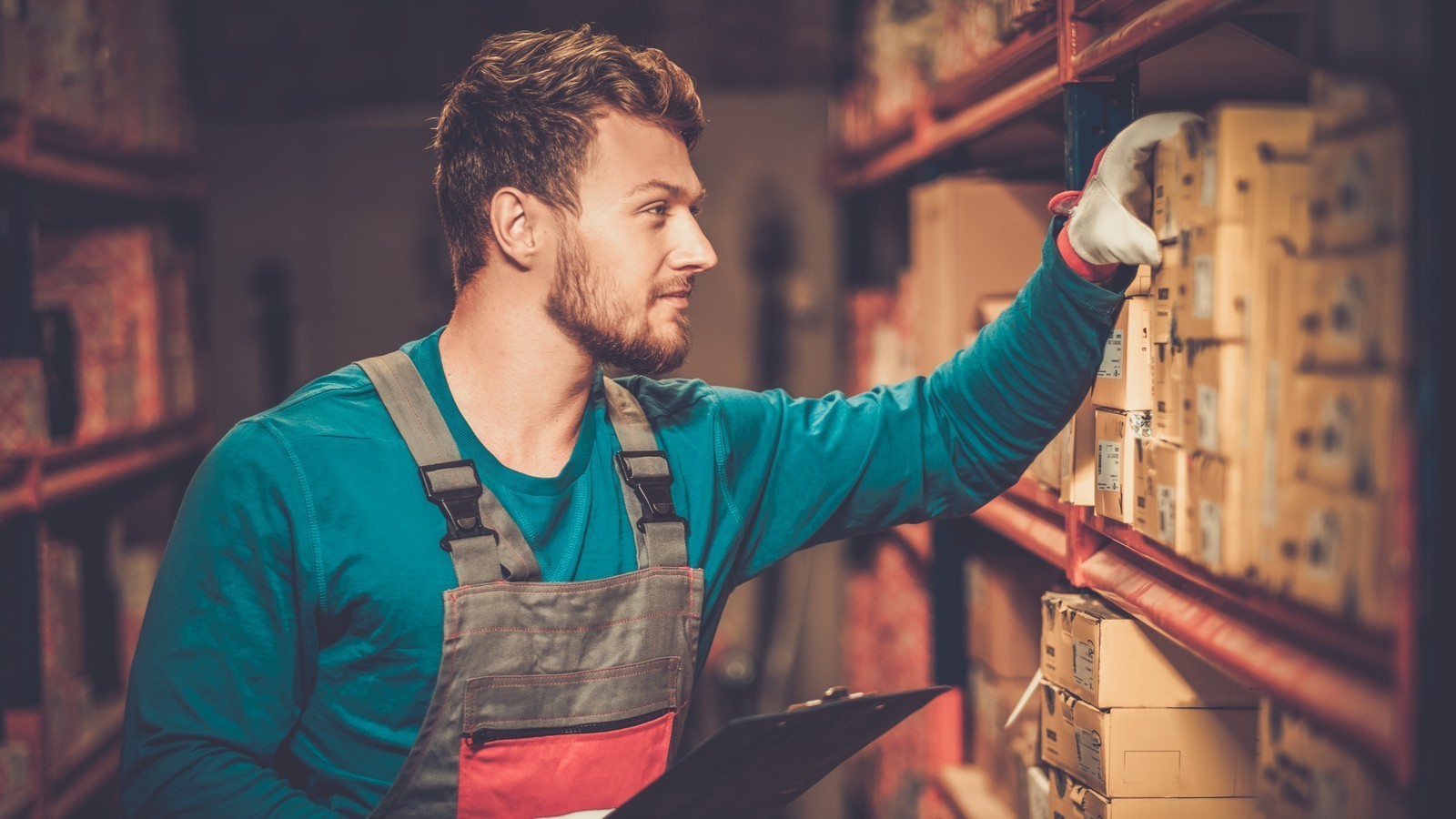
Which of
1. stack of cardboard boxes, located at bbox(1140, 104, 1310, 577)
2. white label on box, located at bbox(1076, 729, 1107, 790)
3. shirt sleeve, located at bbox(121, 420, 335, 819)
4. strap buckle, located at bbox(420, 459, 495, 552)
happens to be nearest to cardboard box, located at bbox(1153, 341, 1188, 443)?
stack of cardboard boxes, located at bbox(1140, 104, 1310, 577)

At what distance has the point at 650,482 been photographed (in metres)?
1.58

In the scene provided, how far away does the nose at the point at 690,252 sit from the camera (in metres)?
1.62

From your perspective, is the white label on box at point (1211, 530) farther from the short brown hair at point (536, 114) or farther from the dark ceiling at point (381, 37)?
the dark ceiling at point (381, 37)

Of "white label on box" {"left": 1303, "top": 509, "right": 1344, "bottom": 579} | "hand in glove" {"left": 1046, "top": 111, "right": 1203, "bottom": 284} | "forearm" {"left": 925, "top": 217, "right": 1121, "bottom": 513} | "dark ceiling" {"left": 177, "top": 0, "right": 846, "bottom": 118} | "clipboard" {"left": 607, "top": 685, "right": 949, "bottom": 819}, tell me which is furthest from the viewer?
"dark ceiling" {"left": 177, "top": 0, "right": 846, "bottom": 118}

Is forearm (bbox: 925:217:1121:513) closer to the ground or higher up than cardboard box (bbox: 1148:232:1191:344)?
closer to the ground

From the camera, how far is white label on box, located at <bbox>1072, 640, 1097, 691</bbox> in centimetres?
146

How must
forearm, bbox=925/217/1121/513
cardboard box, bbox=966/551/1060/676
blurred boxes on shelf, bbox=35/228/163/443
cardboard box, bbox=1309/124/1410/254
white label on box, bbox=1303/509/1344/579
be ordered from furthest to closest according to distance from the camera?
blurred boxes on shelf, bbox=35/228/163/443
cardboard box, bbox=966/551/1060/676
forearm, bbox=925/217/1121/513
white label on box, bbox=1303/509/1344/579
cardboard box, bbox=1309/124/1410/254

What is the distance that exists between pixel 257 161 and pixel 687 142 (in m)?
2.71

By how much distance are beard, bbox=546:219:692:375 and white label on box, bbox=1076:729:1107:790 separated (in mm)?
783

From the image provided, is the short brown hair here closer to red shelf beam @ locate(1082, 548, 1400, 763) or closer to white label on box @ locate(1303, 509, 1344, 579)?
red shelf beam @ locate(1082, 548, 1400, 763)

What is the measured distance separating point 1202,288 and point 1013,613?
1172 mm

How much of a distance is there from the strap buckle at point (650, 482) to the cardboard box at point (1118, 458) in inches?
22.5


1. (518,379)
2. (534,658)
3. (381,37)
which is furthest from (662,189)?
(381,37)

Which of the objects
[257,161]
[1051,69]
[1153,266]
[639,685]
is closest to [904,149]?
[1051,69]
